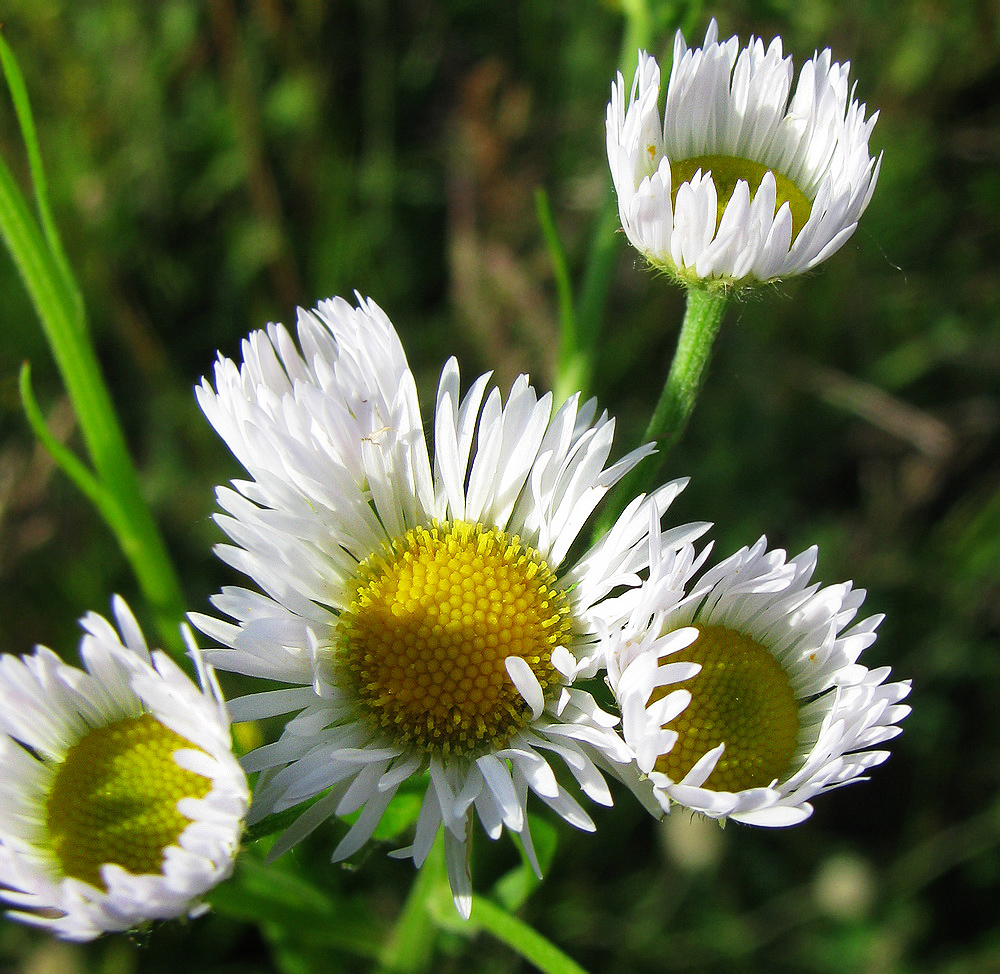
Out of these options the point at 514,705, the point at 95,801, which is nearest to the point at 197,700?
the point at 95,801

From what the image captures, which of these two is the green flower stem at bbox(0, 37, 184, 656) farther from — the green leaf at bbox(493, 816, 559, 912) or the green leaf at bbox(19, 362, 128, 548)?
the green leaf at bbox(493, 816, 559, 912)

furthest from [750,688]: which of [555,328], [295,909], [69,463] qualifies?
[555,328]

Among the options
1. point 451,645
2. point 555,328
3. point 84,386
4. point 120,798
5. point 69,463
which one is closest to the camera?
point 120,798

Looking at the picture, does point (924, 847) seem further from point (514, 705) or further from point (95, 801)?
point (95, 801)

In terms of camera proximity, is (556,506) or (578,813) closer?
(578,813)

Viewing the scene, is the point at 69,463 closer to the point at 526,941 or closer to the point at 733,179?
the point at 526,941

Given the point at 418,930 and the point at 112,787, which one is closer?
the point at 112,787

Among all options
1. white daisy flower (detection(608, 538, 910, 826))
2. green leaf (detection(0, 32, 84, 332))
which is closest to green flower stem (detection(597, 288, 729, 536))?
white daisy flower (detection(608, 538, 910, 826))

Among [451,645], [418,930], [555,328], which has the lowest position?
[418,930]
